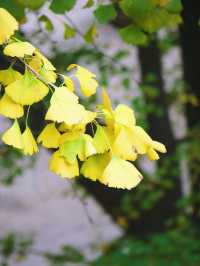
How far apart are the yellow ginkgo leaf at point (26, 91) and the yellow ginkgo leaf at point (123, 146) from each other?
0.19 metres

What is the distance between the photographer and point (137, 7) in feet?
5.25

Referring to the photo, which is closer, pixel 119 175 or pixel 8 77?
pixel 119 175

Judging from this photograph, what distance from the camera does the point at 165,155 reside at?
14.9 feet

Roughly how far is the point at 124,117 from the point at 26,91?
0.23 meters

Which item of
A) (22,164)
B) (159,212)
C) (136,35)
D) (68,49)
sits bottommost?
(159,212)

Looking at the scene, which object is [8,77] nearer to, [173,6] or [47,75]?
[47,75]

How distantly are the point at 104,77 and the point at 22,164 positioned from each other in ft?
3.71

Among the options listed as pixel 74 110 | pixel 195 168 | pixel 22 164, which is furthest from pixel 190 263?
pixel 74 110

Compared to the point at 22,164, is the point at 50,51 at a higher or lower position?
higher

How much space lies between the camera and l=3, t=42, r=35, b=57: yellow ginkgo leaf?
3.58 feet

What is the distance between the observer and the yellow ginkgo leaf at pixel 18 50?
109cm

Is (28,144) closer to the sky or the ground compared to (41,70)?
closer to the ground

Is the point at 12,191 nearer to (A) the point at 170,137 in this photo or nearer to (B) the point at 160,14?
(A) the point at 170,137

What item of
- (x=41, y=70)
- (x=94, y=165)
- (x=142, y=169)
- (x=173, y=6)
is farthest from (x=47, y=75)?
(x=142, y=169)
